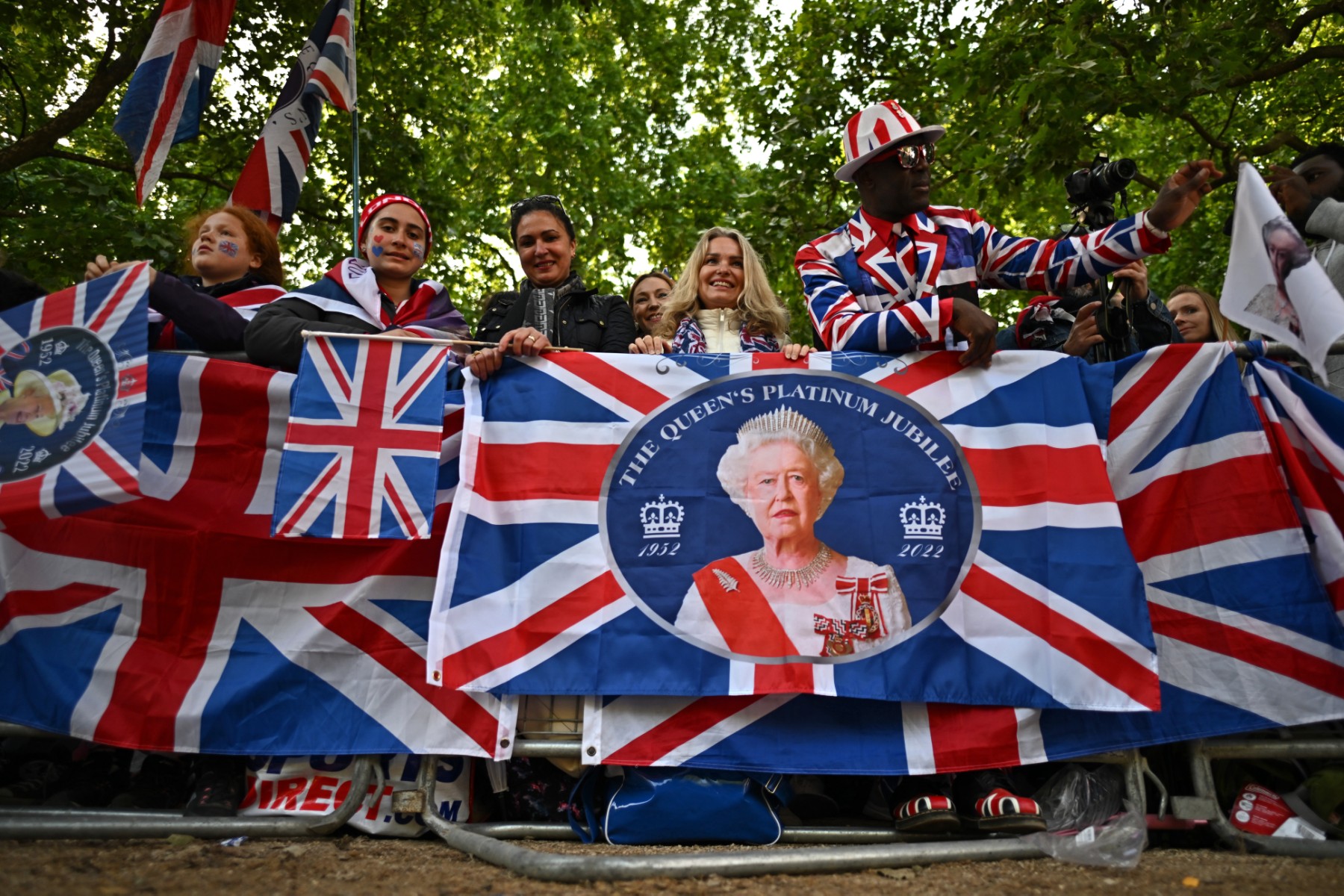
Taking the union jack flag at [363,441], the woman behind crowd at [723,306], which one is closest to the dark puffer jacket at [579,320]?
the woman behind crowd at [723,306]

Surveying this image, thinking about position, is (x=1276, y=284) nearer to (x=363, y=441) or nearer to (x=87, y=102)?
(x=363, y=441)

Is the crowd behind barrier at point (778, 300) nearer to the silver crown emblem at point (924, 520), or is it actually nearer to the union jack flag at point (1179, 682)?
the union jack flag at point (1179, 682)

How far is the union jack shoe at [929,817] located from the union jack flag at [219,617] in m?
1.36

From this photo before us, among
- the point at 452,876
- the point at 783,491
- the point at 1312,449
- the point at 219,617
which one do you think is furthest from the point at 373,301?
the point at 1312,449

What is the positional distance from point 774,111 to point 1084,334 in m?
9.45

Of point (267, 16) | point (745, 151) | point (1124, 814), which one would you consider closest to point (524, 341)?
point (1124, 814)

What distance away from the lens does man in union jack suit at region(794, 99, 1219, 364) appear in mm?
3949

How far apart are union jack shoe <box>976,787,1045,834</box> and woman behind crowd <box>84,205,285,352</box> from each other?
132 inches

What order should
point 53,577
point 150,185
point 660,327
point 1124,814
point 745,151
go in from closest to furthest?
1. point 1124,814
2. point 53,577
3. point 660,327
4. point 150,185
5. point 745,151

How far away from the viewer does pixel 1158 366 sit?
3766 mm

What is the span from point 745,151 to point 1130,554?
1771 cm

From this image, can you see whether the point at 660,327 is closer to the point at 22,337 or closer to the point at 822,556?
the point at 822,556

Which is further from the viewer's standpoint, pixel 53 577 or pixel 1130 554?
pixel 53 577

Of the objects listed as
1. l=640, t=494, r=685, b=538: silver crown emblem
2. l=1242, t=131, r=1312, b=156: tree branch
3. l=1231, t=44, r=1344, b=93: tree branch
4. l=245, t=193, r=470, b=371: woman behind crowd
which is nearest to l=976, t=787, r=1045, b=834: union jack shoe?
l=640, t=494, r=685, b=538: silver crown emblem
